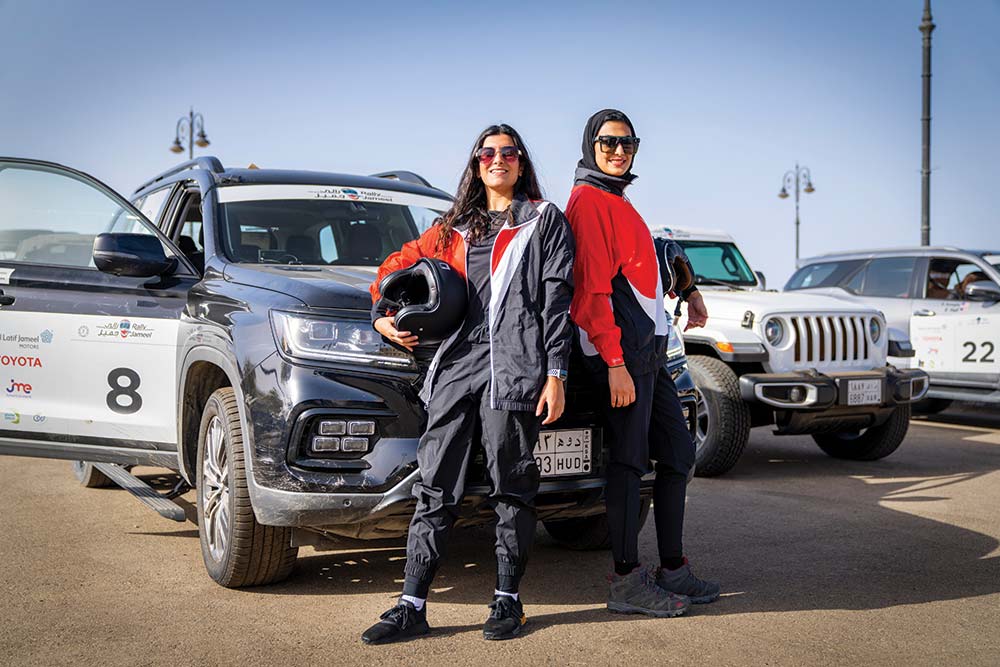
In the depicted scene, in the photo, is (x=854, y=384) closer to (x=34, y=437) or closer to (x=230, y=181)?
(x=230, y=181)

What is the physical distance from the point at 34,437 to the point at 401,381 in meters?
2.30

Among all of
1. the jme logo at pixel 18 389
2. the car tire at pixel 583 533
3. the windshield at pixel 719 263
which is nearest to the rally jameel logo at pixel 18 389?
the jme logo at pixel 18 389

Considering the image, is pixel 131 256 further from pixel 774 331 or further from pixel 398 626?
pixel 774 331

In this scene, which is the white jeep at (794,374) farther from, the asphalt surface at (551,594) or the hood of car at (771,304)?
the asphalt surface at (551,594)

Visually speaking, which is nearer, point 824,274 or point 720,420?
point 720,420

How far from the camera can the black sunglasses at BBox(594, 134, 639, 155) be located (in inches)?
158

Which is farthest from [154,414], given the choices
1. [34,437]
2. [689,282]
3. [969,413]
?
[969,413]

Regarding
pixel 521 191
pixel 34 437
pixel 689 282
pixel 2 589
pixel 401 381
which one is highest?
pixel 521 191

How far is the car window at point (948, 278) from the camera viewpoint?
10.2 metres

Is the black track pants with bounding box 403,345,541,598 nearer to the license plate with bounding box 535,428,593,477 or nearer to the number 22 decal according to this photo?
the license plate with bounding box 535,428,593,477

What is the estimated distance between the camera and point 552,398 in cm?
361

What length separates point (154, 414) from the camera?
4.80 meters

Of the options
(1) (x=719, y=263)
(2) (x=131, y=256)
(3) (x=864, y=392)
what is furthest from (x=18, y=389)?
(1) (x=719, y=263)

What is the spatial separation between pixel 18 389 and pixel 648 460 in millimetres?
3192
